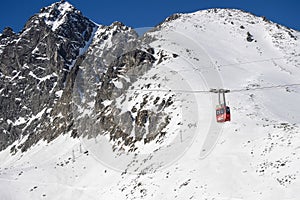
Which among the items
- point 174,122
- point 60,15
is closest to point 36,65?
point 60,15

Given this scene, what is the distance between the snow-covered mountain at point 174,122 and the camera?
33594 millimetres

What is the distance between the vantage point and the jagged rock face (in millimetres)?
135750

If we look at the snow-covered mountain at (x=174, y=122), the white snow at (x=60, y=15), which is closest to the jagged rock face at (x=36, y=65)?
the white snow at (x=60, y=15)

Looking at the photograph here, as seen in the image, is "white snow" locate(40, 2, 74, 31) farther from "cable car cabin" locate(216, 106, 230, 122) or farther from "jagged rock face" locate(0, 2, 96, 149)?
"cable car cabin" locate(216, 106, 230, 122)

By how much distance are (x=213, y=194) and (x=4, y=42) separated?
163 metres

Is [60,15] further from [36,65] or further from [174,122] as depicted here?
[174,122]

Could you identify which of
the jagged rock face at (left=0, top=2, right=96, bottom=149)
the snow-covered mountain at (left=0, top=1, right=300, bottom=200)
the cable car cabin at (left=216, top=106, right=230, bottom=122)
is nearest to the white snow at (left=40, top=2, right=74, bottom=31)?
the jagged rock face at (left=0, top=2, right=96, bottom=149)

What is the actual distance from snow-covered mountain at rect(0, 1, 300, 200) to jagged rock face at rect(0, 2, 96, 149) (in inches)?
48.7

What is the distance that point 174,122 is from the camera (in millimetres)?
50625

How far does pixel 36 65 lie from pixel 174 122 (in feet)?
373

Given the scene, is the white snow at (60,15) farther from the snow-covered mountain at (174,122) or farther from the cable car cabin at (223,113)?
the cable car cabin at (223,113)

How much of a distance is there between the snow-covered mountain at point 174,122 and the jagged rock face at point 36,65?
4.06 feet

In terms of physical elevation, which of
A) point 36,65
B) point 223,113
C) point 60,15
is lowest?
point 223,113

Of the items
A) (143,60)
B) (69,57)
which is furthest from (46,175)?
(69,57)
